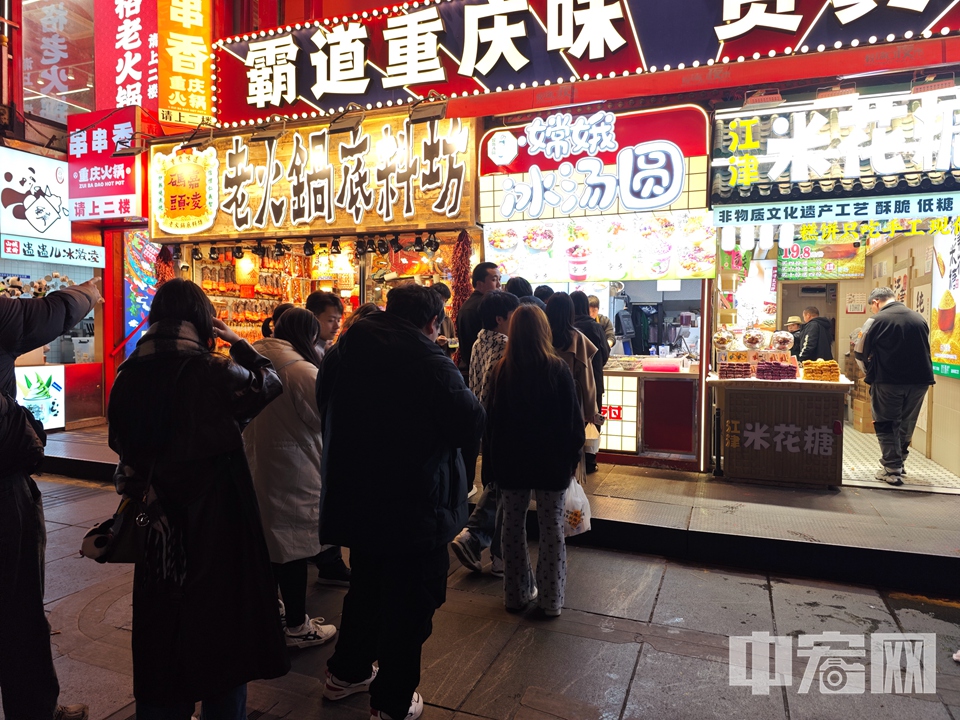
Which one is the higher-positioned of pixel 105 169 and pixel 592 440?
pixel 105 169

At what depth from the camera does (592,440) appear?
19.2 ft

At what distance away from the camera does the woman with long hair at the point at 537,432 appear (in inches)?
141

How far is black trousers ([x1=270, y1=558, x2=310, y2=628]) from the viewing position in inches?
138

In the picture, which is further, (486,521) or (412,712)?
(486,521)

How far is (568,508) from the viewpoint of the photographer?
12.9 ft

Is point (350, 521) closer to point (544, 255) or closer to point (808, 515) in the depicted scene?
point (808, 515)

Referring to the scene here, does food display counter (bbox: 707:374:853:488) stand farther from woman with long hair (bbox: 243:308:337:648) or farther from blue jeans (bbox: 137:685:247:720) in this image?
blue jeans (bbox: 137:685:247:720)

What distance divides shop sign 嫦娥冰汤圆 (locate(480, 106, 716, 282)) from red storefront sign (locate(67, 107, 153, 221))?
5.83 meters

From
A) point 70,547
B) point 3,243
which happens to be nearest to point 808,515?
point 70,547

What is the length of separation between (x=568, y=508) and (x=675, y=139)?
462cm

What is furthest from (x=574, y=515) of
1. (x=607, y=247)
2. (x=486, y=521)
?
(x=607, y=247)

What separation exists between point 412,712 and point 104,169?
1003 centimetres

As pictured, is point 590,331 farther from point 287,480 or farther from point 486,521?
point 287,480

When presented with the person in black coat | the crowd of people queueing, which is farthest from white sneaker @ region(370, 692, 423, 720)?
the person in black coat
